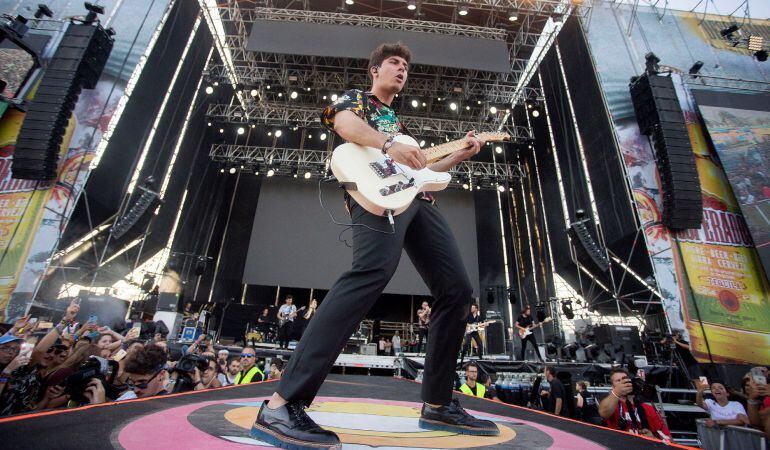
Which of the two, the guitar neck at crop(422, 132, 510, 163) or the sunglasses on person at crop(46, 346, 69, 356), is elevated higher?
the guitar neck at crop(422, 132, 510, 163)

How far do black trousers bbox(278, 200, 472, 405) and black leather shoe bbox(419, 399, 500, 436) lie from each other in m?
0.04

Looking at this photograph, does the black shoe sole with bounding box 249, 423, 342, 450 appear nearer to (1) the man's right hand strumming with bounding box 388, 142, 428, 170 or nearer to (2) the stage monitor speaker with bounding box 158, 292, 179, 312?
(1) the man's right hand strumming with bounding box 388, 142, 428, 170

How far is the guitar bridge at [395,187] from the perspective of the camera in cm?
130

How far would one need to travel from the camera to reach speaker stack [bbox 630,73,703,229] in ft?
25.0

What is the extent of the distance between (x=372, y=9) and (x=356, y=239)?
13077 millimetres

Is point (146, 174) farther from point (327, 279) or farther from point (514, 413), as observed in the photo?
point (514, 413)

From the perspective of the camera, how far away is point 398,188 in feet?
4.38

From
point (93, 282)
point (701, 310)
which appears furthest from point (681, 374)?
point (93, 282)

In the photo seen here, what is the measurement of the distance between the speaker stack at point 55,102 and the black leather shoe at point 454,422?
899 centimetres

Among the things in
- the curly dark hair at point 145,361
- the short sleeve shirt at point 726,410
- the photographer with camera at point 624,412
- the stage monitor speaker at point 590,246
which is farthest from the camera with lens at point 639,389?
the stage monitor speaker at point 590,246

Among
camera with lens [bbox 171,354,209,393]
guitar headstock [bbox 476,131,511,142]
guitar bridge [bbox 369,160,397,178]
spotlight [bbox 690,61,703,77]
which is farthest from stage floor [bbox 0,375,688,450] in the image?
spotlight [bbox 690,61,703,77]

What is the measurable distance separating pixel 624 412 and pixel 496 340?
5.78m

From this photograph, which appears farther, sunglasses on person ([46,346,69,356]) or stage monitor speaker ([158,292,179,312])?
stage monitor speaker ([158,292,179,312])

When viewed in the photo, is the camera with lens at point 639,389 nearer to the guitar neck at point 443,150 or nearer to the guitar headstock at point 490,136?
the guitar headstock at point 490,136
